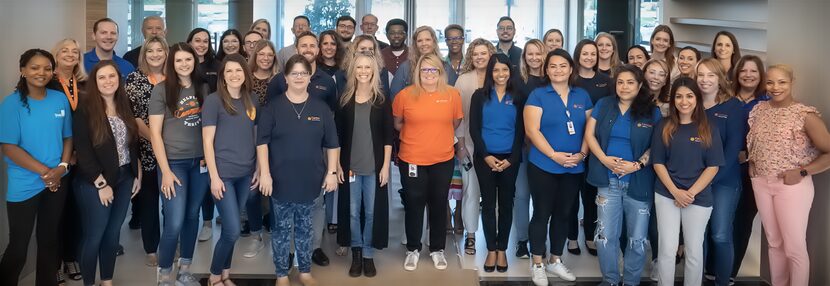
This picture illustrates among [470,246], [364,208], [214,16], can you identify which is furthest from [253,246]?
A: [214,16]

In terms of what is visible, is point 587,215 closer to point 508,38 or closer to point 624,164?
point 624,164

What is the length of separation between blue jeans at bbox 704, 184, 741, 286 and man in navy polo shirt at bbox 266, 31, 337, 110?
2.32 m

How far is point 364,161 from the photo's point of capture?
428 cm

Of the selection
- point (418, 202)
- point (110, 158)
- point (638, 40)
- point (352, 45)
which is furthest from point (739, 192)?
point (638, 40)

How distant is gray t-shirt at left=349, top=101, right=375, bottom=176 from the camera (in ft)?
13.9

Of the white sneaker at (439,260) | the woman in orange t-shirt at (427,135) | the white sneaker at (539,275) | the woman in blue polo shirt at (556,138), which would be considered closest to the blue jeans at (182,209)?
the woman in orange t-shirt at (427,135)

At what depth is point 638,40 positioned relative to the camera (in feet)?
26.9

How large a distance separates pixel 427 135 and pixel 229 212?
3.99 feet

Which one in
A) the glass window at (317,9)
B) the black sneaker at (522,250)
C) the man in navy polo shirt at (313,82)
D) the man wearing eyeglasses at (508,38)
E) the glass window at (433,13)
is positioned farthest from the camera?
the glass window at (433,13)

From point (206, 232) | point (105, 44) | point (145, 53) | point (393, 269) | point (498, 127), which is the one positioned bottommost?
point (393, 269)

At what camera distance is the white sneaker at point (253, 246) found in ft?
15.6

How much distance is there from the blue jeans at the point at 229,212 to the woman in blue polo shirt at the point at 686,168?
2.25 metres

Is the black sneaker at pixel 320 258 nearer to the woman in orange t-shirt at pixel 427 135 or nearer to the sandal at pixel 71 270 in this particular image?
the woman in orange t-shirt at pixel 427 135

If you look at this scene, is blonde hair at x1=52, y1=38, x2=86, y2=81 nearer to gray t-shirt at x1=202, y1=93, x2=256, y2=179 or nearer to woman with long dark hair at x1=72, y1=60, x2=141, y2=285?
woman with long dark hair at x1=72, y1=60, x2=141, y2=285
